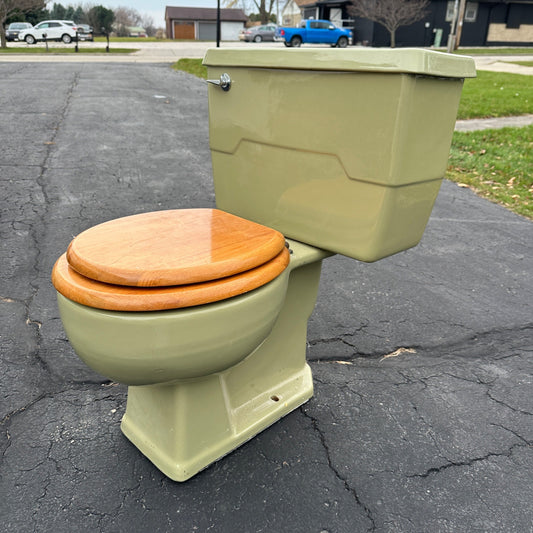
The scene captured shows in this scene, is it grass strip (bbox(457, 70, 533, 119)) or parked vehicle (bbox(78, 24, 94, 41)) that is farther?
parked vehicle (bbox(78, 24, 94, 41))

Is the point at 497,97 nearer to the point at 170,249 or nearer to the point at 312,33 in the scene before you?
the point at 170,249

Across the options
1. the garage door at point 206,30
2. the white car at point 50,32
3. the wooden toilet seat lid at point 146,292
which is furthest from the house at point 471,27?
the wooden toilet seat lid at point 146,292

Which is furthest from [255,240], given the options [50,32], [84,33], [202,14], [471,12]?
[202,14]

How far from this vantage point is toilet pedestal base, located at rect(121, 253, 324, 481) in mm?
1193

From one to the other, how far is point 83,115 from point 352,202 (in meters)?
4.91

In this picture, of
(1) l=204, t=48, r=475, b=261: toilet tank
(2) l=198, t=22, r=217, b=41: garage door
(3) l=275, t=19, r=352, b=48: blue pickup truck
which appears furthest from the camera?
(2) l=198, t=22, r=217, b=41: garage door

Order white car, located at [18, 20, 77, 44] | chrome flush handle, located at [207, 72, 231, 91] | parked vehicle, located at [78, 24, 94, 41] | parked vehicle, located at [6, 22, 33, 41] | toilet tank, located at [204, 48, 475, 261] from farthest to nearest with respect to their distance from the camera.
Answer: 1. parked vehicle, located at [78, 24, 94, 41]
2. parked vehicle, located at [6, 22, 33, 41]
3. white car, located at [18, 20, 77, 44]
4. chrome flush handle, located at [207, 72, 231, 91]
5. toilet tank, located at [204, 48, 475, 261]

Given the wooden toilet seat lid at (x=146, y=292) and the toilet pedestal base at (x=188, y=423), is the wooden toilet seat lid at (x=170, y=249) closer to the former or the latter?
the wooden toilet seat lid at (x=146, y=292)

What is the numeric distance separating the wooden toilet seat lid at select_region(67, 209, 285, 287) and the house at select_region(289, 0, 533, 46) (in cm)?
2417

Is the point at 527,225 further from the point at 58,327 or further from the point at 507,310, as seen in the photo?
the point at 58,327

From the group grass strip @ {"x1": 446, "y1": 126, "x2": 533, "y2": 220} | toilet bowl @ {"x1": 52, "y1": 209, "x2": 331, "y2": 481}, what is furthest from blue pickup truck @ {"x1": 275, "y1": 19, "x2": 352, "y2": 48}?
toilet bowl @ {"x1": 52, "y1": 209, "x2": 331, "y2": 481}

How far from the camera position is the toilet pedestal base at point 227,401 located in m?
1.19

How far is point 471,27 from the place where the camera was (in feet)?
75.2

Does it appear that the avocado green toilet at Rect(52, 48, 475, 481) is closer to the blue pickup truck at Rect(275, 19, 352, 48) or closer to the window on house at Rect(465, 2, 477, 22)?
the blue pickup truck at Rect(275, 19, 352, 48)
